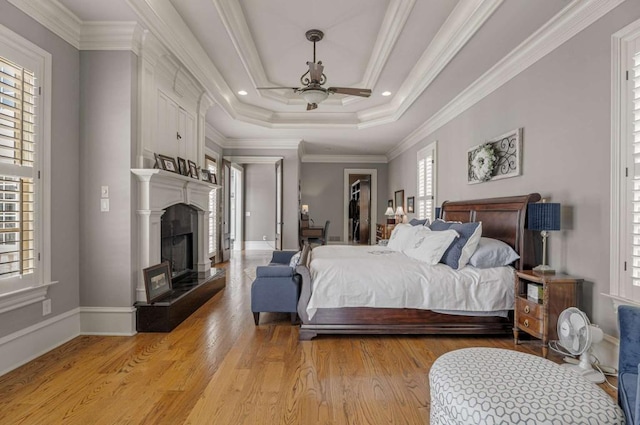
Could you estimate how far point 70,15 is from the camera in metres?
2.80

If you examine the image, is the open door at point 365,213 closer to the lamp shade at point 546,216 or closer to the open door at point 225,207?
the open door at point 225,207

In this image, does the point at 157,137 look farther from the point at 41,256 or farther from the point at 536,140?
the point at 536,140

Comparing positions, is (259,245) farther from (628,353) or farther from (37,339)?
(628,353)

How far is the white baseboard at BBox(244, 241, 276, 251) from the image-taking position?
926 centimetres

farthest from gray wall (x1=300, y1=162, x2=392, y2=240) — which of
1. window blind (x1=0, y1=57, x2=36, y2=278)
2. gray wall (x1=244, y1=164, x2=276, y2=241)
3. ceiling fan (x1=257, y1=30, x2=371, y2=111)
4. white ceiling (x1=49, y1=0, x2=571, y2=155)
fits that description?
window blind (x1=0, y1=57, x2=36, y2=278)

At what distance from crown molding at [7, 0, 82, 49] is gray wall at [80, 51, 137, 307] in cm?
19

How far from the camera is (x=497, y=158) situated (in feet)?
12.5

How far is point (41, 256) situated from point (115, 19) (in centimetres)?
215

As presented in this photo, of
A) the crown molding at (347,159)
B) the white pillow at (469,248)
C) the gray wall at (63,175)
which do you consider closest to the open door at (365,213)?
the crown molding at (347,159)

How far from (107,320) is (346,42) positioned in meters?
3.94

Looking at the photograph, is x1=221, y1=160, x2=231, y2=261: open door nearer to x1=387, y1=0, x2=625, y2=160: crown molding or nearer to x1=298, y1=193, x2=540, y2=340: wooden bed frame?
x1=298, y1=193, x2=540, y2=340: wooden bed frame

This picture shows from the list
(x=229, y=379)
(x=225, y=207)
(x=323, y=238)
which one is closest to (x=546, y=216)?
(x=229, y=379)

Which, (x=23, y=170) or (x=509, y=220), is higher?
(x=23, y=170)

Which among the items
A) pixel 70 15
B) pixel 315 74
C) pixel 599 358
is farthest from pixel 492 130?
pixel 70 15
